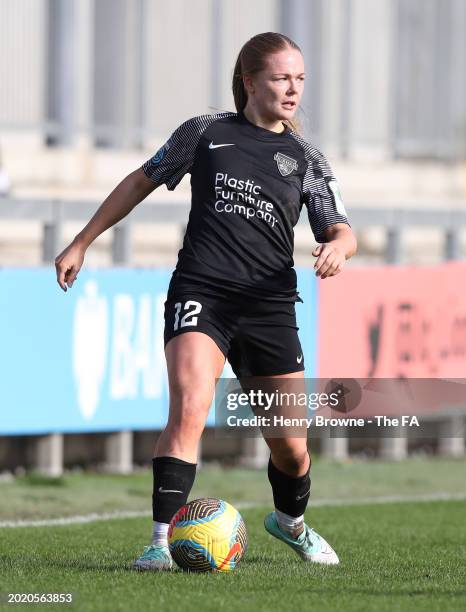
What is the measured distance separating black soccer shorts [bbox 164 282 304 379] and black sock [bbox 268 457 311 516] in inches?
20.8

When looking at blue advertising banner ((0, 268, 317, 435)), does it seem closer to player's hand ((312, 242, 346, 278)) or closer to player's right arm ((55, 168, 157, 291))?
player's right arm ((55, 168, 157, 291))

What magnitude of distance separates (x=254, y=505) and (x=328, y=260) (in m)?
4.09

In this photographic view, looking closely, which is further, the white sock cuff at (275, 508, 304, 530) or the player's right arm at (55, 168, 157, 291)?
the white sock cuff at (275, 508, 304, 530)

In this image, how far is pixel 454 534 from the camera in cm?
866

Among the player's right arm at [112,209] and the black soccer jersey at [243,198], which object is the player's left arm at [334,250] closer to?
the black soccer jersey at [243,198]

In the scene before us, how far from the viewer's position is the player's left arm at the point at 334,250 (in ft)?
20.3

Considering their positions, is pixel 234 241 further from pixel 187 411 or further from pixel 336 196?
pixel 187 411

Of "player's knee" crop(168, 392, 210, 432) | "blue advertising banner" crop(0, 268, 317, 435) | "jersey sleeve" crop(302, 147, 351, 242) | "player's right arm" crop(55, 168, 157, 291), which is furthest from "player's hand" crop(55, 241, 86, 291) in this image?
"blue advertising banner" crop(0, 268, 317, 435)

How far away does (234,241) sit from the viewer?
652 cm

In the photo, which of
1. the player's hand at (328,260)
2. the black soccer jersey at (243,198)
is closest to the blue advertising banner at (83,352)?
the black soccer jersey at (243,198)

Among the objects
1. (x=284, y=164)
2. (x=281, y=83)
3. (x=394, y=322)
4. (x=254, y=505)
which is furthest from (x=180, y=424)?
(x=394, y=322)

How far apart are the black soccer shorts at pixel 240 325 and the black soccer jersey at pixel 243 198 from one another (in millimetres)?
51

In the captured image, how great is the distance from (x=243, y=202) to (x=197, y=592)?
1.50 metres

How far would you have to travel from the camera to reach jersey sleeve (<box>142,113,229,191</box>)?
6625 millimetres
